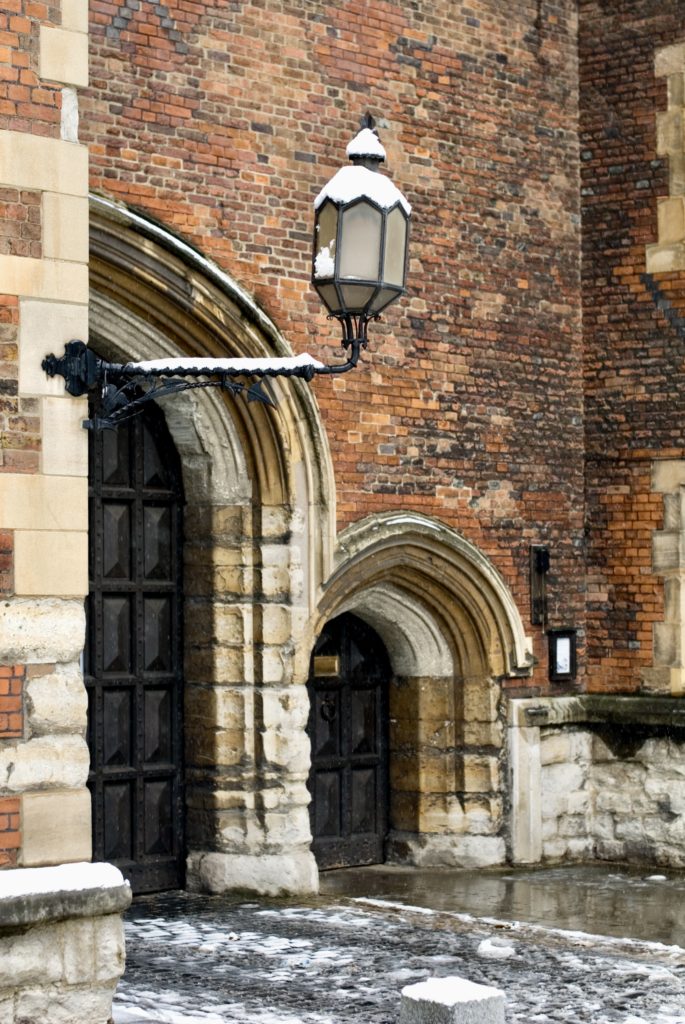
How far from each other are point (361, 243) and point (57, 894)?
10.3ft

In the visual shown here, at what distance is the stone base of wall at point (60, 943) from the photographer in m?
6.73

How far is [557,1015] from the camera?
7590mm

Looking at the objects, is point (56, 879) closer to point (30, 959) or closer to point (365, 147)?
point (30, 959)

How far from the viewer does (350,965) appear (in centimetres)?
851

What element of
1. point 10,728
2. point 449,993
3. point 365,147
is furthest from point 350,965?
point 365,147

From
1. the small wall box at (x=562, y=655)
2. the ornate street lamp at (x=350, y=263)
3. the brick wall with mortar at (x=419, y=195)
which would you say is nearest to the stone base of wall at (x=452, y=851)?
the small wall box at (x=562, y=655)

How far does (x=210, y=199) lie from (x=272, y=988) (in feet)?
14.7

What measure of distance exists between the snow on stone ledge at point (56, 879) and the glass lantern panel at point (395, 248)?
9.43ft

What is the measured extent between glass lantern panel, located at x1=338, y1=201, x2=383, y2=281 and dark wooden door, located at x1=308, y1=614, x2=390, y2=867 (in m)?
3.88

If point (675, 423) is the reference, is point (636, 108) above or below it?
above

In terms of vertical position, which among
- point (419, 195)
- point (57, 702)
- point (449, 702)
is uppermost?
point (419, 195)

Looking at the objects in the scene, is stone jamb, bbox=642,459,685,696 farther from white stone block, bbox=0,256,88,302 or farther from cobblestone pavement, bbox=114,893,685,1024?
white stone block, bbox=0,256,88,302

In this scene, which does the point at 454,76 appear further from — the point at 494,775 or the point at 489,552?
the point at 494,775

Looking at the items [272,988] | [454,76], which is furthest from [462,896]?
[454,76]
